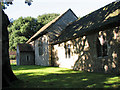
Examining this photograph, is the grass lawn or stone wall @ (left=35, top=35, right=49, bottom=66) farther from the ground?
stone wall @ (left=35, top=35, right=49, bottom=66)

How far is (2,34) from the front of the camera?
→ 7582mm

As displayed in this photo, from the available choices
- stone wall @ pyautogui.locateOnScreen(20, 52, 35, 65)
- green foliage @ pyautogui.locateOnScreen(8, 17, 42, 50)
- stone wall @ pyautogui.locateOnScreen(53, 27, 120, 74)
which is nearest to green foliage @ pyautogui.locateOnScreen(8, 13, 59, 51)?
green foliage @ pyautogui.locateOnScreen(8, 17, 42, 50)

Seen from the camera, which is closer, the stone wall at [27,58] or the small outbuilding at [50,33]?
the small outbuilding at [50,33]

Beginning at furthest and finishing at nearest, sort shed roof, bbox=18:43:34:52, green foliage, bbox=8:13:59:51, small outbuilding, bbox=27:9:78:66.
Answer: green foliage, bbox=8:13:59:51 < shed roof, bbox=18:43:34:52 < small outbuilding, bbox=27:9:78:66

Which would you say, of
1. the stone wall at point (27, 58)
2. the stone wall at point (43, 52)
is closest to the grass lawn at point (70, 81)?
the stone wall at point (43, 52)

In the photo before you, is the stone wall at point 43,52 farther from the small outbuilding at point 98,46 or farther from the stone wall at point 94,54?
the small outbuilding at point 98,46

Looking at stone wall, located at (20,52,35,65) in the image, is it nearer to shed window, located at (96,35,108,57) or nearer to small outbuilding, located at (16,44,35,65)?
small outbuilding, located at (16,44,35,65)

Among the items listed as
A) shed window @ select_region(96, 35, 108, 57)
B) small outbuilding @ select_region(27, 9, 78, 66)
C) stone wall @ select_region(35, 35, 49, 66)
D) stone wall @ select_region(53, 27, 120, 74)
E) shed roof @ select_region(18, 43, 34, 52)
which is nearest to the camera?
stone wall @ select_region(53, 27, 120, 74)

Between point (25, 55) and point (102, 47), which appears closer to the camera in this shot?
point (102, 47)

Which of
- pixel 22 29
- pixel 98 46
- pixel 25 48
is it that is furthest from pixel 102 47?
pixel 22 29

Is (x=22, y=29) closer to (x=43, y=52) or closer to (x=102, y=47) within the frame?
(x=43, y=52)

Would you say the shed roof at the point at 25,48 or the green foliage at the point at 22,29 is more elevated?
the green foliage at the point at 22,29

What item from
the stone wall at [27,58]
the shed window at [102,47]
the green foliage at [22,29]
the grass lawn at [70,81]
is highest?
the green foliage at [22,29]

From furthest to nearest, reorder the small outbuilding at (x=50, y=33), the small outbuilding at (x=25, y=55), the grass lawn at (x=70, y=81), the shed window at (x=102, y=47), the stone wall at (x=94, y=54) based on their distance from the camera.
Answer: the small outbuilding at (x=25, y=55), the small outbuilding at (x=50, y=33), the shed window at (x=102, y=47), the stone wall at (x=94, y=54), the grass lawn at (x=70, y=81)
